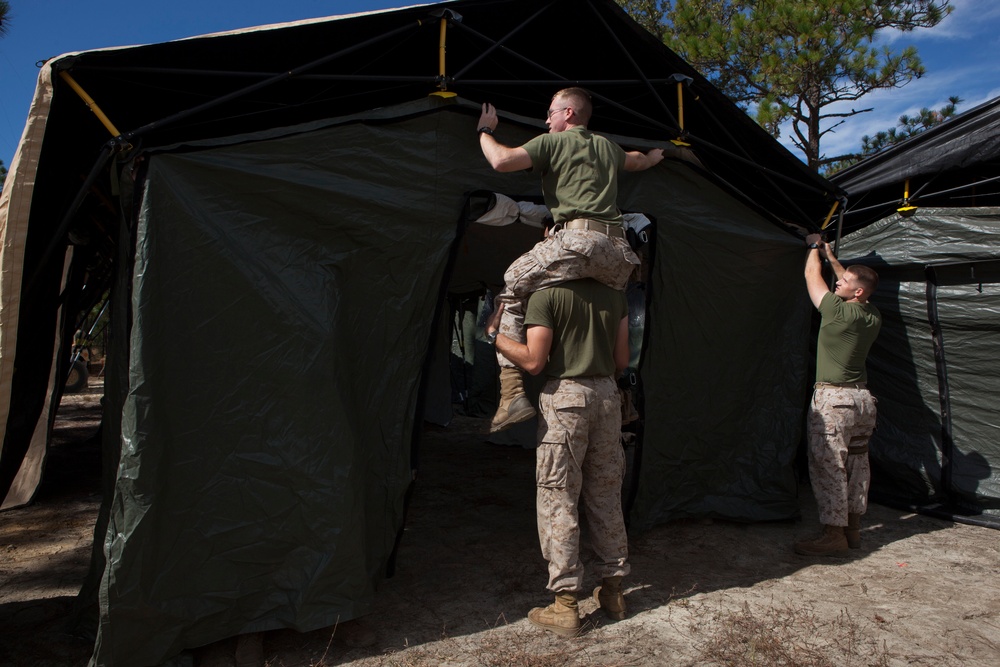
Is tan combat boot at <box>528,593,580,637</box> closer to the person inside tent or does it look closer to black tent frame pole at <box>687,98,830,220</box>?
the person inside tent

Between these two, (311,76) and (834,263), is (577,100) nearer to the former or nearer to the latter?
(311,76)

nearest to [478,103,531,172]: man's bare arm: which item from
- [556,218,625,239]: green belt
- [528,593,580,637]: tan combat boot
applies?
[556,218,625,239]: green belt

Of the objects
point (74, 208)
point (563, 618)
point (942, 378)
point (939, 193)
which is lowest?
point (563, 618)

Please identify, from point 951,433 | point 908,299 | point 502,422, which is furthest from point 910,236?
point 502,422

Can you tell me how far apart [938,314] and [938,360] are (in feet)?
1.20

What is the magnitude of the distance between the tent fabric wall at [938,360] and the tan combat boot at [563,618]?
371cm

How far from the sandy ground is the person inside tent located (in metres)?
1.04

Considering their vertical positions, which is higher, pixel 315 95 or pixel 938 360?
pixel 315 95

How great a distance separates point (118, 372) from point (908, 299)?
18.4 ft

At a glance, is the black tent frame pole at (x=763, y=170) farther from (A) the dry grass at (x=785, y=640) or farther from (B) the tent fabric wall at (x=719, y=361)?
(A) the dry grass at (x=785, y=640)

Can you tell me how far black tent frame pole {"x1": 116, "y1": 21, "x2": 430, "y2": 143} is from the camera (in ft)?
9.87

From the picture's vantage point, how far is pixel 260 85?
3.28 m

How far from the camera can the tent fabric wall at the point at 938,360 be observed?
5.18 meters

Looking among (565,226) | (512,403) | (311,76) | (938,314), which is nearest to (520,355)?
(512,403)
